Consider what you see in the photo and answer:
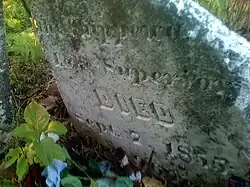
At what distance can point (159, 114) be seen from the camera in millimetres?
1752

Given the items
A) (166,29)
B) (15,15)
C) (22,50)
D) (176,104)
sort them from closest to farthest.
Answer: (166,29) → (176,104) → (22,50) → (15,15)

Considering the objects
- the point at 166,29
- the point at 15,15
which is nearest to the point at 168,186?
the point at 166,29

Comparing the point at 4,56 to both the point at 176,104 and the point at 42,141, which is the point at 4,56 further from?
the point at 176,104

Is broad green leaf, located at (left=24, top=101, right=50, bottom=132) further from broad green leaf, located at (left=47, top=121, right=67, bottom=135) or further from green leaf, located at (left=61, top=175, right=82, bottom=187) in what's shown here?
green leaf, located at (left=61, top=175, right=82, bottom=187)

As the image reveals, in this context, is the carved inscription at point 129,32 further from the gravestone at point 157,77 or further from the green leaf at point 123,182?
the green leaf at point 123,182

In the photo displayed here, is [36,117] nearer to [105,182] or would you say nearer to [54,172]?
[54,172]

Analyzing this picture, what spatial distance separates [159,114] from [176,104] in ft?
0.28

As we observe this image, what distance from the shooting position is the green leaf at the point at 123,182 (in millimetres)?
1777

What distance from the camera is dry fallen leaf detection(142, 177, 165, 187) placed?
1.88m

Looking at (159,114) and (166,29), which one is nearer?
(166,29)

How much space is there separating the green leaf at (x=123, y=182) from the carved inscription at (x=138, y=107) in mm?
176

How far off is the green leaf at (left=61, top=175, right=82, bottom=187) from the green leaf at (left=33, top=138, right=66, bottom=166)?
0.09m

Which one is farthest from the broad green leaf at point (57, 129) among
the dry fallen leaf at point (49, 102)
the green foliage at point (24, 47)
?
the green foliage at point (24, 47)

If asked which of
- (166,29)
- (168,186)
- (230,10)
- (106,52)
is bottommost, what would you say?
(168,186)
